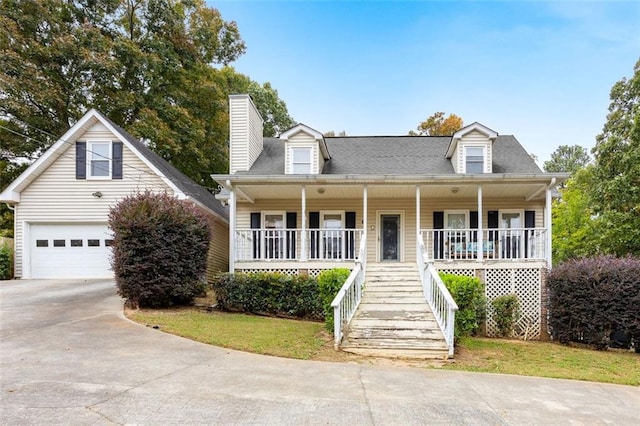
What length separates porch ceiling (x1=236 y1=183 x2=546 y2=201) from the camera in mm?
12352

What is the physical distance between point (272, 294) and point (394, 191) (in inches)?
204

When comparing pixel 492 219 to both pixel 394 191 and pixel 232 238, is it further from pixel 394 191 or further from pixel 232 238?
pixel 232 238

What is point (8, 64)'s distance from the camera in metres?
17.9

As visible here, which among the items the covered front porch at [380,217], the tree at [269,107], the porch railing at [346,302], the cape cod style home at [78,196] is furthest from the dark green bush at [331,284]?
the tree at [269,107]

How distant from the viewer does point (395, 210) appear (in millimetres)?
14258

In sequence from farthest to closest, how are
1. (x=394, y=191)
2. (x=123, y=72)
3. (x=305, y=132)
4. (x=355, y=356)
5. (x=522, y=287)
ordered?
(x=123, y=72) < (x=305, y=132) < (x=394, y=191) < (x=522, y=287) < (x=355, y=356)

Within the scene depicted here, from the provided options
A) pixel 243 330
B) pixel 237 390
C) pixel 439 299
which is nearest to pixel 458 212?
pixel 439 299

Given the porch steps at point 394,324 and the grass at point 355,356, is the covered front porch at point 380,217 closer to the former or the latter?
the porch steps at point 394,324

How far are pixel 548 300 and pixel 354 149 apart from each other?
27.0 feet

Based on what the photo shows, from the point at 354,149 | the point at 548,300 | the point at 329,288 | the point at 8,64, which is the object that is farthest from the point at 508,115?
the point at 8,64

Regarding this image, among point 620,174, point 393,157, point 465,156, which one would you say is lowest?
point 620,174

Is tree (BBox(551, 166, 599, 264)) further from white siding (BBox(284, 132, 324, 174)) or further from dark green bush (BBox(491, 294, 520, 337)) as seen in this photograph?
white siding (BBox(284, 132, 324, 174))

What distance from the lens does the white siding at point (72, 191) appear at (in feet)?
47.9

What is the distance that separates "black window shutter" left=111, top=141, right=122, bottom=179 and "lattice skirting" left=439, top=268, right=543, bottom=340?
11.8m
